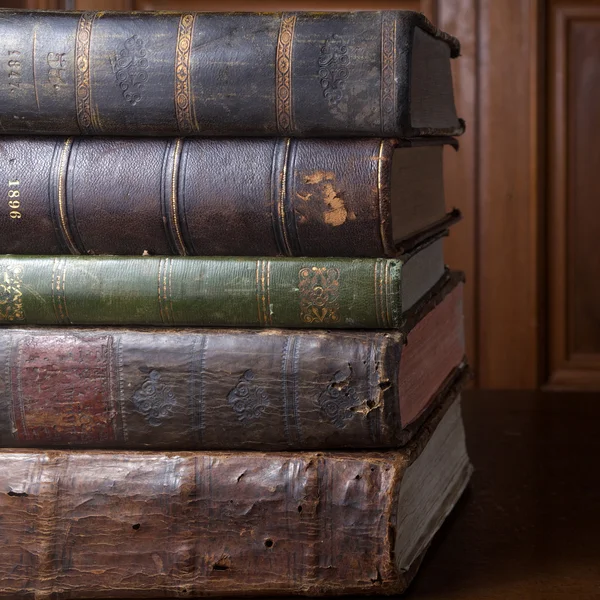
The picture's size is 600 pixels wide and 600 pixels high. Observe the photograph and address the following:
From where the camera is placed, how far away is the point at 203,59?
0.79 meters

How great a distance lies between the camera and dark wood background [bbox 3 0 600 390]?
171 centimetres

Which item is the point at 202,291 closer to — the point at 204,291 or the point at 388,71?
the point at 204,291

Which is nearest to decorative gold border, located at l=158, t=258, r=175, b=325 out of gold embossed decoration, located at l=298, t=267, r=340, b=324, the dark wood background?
gold embossed decoration, located at l=298, t=267, r=340, b=324

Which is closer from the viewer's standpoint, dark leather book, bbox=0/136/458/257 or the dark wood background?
dark leather book, bbox=0/136/458/257

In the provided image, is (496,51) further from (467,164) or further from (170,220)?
(170,220)

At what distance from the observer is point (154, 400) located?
0.81 m

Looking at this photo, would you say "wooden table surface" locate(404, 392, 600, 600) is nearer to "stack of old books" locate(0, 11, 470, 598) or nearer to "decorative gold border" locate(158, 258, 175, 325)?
"stack of old books" locate(0, 11, 470, 598)

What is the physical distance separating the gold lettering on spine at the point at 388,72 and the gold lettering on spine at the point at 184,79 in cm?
15

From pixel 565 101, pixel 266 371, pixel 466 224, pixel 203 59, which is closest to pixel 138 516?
pixel 266 371

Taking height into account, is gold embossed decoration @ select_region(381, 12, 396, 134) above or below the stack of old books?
above

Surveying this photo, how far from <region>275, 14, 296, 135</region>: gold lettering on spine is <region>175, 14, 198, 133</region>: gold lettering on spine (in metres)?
0.07

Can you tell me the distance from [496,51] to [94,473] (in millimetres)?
1155

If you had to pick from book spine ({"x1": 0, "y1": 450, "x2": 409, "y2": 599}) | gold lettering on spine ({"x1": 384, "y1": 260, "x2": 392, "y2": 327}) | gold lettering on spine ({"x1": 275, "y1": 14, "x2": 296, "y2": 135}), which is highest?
gold lettering on spine ({"x1": 275, "y1": 14, "x2": 296, "y2": 135})

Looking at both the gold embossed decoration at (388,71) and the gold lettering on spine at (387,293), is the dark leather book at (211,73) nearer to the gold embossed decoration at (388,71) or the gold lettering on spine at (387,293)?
the gold embossed decoration at (388,71)
